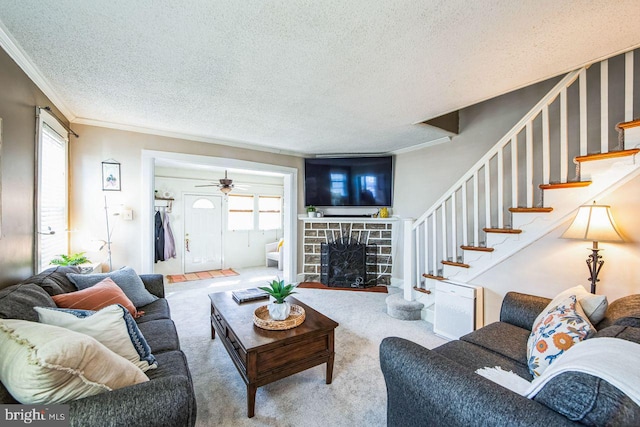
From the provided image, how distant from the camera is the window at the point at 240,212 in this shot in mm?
6359

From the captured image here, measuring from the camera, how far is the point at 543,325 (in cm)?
147

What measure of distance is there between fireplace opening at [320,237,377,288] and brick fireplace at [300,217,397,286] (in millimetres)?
18

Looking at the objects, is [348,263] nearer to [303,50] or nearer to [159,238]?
[303,50]

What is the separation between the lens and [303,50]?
1.80m

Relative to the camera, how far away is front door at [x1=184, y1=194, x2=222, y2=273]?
5.80 m

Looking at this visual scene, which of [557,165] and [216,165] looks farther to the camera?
[216,165]

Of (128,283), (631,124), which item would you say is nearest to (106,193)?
(128,283)

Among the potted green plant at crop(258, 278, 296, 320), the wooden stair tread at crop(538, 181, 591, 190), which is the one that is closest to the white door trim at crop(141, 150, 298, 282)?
the potted green plant at crop(258, 278, 296, 320)

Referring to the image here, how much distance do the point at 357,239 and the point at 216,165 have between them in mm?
2717

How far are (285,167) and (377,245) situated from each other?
2.18 metres

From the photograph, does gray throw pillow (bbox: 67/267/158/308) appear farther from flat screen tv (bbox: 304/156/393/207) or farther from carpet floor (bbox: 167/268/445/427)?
flat screen tv (bbox: 304/156/393/207)

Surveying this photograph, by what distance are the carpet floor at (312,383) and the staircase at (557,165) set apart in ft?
2.55

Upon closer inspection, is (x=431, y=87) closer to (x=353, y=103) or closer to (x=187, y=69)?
(x=353, y=103)

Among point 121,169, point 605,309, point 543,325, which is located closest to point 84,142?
point 121,169
